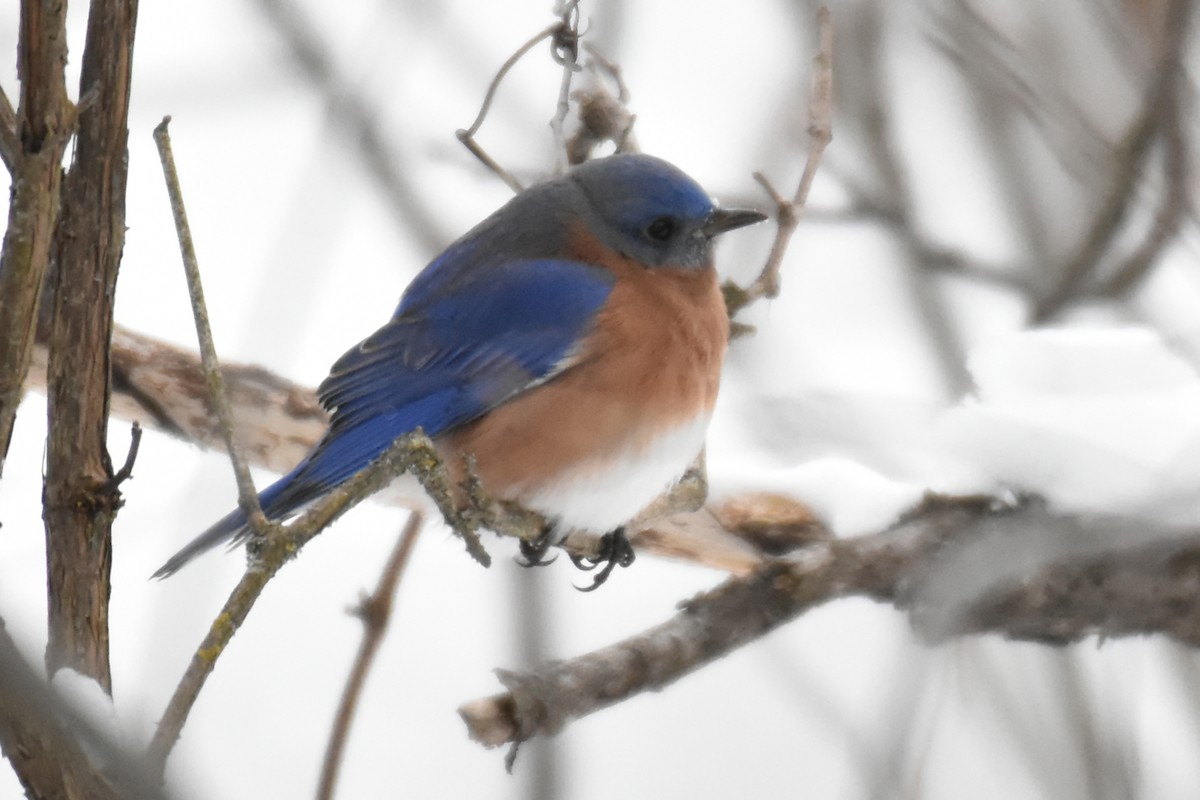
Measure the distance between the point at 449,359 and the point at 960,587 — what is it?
1414 millimetres

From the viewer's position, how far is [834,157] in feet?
13.0

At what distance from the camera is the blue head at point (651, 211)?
3395mm

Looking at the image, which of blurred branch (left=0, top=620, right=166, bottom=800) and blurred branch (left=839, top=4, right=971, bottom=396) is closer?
blurred branch (left=0, top=620, right=166, bottom=800)

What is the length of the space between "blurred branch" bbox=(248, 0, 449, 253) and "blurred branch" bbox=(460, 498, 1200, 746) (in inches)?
55.0

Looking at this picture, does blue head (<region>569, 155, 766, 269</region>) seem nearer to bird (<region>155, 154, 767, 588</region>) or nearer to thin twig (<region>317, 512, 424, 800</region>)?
bird (<region>155, 154, 767, 588</region>)

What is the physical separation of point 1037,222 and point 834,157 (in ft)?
3.63

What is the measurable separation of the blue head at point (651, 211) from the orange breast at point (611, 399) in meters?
0.19

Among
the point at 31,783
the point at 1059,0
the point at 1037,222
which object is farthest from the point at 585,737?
the point at 31,783

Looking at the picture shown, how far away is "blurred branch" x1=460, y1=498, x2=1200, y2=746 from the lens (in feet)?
7.86

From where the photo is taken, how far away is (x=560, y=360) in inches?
123

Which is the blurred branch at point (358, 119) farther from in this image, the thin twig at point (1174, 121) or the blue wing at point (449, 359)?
the thin twig at point (1174, 121)

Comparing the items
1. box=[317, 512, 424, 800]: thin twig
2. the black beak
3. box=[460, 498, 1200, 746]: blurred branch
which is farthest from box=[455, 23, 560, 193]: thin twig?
box=[460, 498, 1200, 746]: blurred branch

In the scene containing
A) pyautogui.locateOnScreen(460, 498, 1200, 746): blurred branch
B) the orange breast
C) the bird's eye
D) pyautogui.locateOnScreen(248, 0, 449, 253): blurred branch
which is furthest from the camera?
pyautogui.locateOnScreen(248, 0, 449, 253): blurred branch

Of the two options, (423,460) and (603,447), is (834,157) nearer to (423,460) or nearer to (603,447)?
(603,447)
